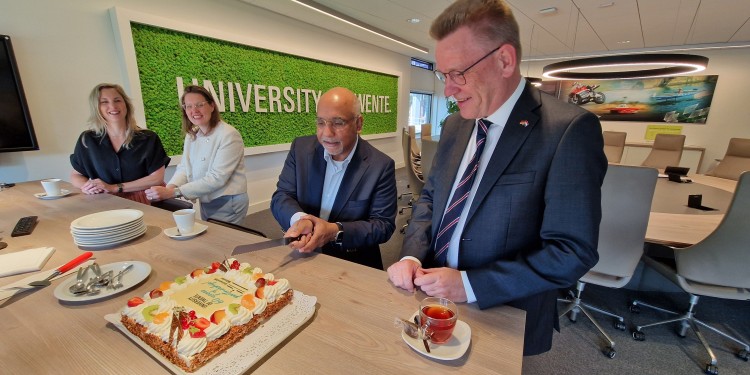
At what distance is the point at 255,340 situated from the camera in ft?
2.27

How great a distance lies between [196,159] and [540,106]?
7.78 ft

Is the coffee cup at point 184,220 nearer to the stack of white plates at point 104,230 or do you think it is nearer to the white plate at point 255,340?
the stack of white plates at point 104,230

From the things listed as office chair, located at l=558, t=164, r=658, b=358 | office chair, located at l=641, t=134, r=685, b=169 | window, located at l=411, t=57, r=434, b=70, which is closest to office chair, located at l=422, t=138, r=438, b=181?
office chair, located at l=558, t=164, r=658, b=358

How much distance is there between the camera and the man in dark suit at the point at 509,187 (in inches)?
32.9

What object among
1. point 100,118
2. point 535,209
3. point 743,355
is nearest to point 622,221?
point 743,355

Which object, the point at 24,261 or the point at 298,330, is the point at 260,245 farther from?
the point at 24,261

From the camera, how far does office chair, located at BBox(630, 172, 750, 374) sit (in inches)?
66.5

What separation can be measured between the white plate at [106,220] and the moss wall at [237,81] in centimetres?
240

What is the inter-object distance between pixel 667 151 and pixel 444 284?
6.21 meters

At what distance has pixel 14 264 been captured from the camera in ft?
3.36

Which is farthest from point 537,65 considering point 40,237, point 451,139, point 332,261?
point 40,237

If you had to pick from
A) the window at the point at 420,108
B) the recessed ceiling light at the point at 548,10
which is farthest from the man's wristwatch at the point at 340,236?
the window at the point at 420,108

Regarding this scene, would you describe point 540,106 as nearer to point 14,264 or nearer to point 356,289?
point 356,289

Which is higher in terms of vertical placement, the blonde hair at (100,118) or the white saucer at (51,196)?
the blonde hair at (100,118)
